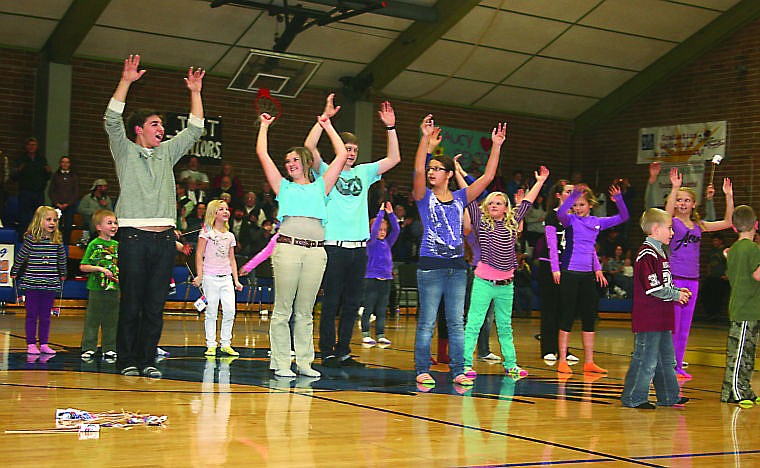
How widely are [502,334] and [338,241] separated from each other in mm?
1626

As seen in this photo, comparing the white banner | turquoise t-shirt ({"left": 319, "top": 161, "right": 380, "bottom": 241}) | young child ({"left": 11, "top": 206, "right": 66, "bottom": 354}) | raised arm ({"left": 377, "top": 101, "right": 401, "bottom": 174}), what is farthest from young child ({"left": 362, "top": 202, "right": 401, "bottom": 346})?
the white banner

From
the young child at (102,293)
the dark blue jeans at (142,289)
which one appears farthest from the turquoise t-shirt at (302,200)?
the young child at (102,293)

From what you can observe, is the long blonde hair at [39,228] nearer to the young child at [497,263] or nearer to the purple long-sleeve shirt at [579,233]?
the young child at [497,263]

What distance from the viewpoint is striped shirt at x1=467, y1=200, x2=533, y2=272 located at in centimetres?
805

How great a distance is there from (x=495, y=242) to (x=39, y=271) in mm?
3960

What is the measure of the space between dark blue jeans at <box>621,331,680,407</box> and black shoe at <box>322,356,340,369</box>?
8.41ft

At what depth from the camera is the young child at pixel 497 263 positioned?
8016 mm

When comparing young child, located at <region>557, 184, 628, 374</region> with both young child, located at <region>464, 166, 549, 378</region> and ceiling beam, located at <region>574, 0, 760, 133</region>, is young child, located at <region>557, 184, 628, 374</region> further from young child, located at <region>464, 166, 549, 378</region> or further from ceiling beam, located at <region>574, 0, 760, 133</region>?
ceiling beam, located at <region>574, 0, 760, 133</region>

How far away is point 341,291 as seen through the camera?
799 centimetres

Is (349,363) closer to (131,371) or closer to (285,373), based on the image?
(285,373)

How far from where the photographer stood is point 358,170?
314 inches

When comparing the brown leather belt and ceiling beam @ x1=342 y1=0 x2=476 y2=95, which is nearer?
the brown leather belt

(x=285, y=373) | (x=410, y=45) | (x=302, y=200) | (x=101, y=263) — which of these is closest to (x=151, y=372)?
(x=285, y=373)

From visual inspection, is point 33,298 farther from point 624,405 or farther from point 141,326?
point 624,405
